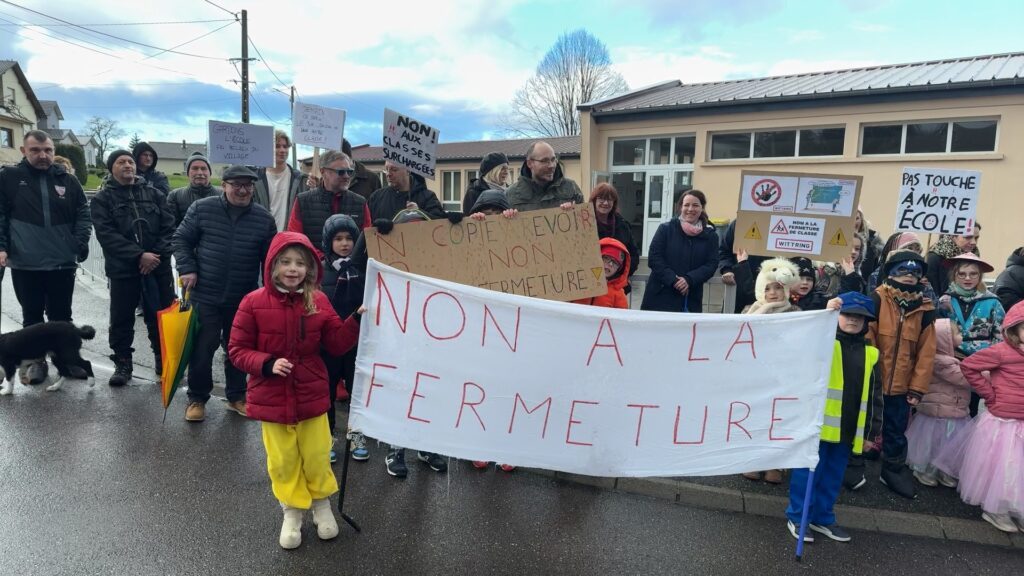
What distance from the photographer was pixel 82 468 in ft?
13.1

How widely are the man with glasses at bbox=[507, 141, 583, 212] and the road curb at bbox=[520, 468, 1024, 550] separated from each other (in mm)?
1979

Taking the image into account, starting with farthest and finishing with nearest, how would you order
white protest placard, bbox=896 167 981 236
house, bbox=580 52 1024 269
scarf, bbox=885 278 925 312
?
1. house, bbox=580 52 1024 269
2. white protest placard, bbox=896 167 981 236
3. scarf, bbox=885 278 925 312

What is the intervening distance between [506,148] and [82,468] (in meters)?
22.6

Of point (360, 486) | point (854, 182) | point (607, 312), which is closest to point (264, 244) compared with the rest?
point (360, 486)

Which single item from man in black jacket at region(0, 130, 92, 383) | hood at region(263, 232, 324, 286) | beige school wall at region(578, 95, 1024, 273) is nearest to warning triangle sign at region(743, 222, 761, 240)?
hood at region(263, 232, 324, 286)

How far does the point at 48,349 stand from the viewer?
17.9ft

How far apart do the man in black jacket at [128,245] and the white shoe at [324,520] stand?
3.38 metres

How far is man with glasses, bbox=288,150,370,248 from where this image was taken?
4922 mm

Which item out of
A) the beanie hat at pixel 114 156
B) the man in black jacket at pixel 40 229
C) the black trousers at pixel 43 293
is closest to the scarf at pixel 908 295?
the beanie hat at pixel 114 156

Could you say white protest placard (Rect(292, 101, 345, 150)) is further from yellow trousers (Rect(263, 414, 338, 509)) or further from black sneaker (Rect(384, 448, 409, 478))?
yellow trousers (Rect(263, 414, 338, 509))

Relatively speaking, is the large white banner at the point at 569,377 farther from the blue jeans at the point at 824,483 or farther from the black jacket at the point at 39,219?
the black jacket at the point at 39,219

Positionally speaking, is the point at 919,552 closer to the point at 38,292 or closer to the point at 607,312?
the point at 607,312

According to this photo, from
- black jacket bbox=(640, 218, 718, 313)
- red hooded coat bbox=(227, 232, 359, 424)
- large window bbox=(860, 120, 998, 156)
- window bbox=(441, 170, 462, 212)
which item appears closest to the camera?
red hooded coat bbox=(227, 232, 359, 424)

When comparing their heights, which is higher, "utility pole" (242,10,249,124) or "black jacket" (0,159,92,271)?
"utility pole" (242,10,249,124)
